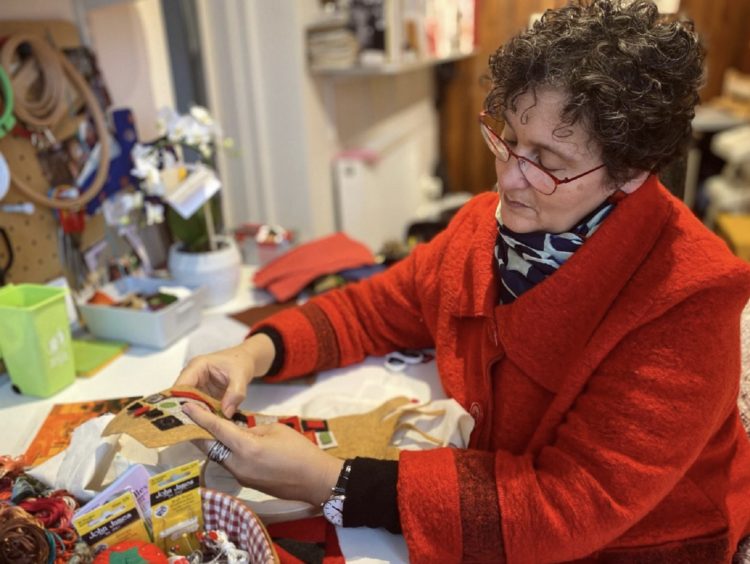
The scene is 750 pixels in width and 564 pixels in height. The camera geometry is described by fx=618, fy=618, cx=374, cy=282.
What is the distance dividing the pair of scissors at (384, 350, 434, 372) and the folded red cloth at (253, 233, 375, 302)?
32cm

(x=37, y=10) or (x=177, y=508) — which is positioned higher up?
(x=37, y=10)

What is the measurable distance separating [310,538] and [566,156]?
0.58m

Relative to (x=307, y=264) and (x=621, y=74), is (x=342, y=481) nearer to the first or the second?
(x=621, y=74)

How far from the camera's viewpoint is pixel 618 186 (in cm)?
78

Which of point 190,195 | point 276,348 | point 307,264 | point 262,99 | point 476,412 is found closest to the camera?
point 476,412

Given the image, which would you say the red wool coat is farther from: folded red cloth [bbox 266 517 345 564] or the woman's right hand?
the woman's right hand

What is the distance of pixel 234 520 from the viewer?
726mm


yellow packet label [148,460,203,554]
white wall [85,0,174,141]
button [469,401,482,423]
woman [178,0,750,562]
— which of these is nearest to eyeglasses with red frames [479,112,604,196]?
woman [178,0,750,562]

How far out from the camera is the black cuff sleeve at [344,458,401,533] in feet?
2.54

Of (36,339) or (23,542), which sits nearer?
(23,542)

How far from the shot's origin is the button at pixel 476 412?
35.5 inches

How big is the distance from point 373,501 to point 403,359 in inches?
16.4

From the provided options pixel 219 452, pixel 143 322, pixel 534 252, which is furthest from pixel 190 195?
pixel 534 252

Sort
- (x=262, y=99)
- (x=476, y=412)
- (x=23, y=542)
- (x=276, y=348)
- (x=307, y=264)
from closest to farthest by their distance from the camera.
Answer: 1. (x=23, y=542)
2. (x=476, y=412)
3. (x=276, y=348)
4. (x=307, y=264)
5. (x=262, y=99)
